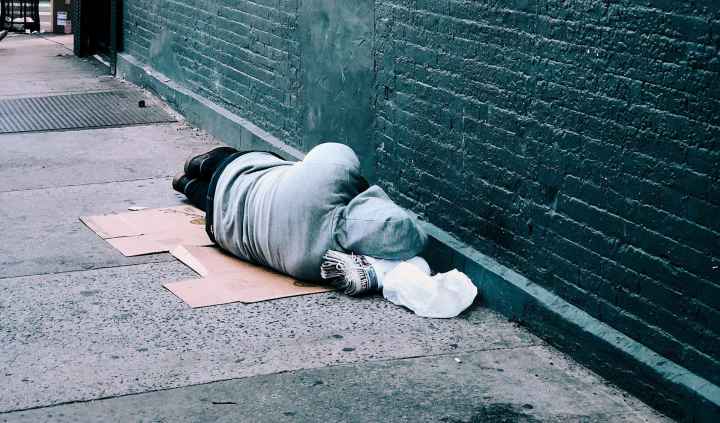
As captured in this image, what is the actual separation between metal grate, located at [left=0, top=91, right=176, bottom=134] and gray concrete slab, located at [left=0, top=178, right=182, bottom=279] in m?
1.89

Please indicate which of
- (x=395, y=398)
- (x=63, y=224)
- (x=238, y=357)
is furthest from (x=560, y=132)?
(x=63, y=224)

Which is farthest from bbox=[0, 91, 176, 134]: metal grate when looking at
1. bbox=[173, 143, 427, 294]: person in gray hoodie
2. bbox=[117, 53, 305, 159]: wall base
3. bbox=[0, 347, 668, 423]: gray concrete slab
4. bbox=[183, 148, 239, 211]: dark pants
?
bbox=[0, 347, 668, 423]: gray concrete slab

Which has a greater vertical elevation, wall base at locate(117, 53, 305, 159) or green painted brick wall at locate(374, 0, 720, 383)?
green painted brick wall at locate(374, 0, 720, 383)

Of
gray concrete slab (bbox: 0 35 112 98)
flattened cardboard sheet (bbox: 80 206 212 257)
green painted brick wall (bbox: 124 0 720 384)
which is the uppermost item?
green painted brick wall (bbox: 124 0 720 384)

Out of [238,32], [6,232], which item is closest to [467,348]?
[6,232]

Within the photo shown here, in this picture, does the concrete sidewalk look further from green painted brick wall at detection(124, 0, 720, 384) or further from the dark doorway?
the dark doorway

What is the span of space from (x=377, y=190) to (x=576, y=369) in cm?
156

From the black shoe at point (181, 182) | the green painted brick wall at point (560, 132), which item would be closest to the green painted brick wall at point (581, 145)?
the green painted brick wall at point (560, 132)

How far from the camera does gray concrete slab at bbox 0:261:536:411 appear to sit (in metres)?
4.52

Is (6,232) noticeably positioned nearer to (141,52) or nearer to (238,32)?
(238,32)

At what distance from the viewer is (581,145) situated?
4688 millimetres

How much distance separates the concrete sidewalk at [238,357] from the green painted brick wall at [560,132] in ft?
1.33

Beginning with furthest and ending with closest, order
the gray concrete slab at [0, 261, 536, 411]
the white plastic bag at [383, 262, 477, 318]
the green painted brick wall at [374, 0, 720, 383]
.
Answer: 1. the white plastic bag at [383, 262, 477, 318]
2. the gray concrete slab at [0, 261, 536, 411]
3. the green painted brick wall at [374, 0, 720, 383]

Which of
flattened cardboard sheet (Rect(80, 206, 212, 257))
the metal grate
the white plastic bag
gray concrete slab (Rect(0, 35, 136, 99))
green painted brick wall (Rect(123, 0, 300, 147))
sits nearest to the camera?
the white plastic bag
